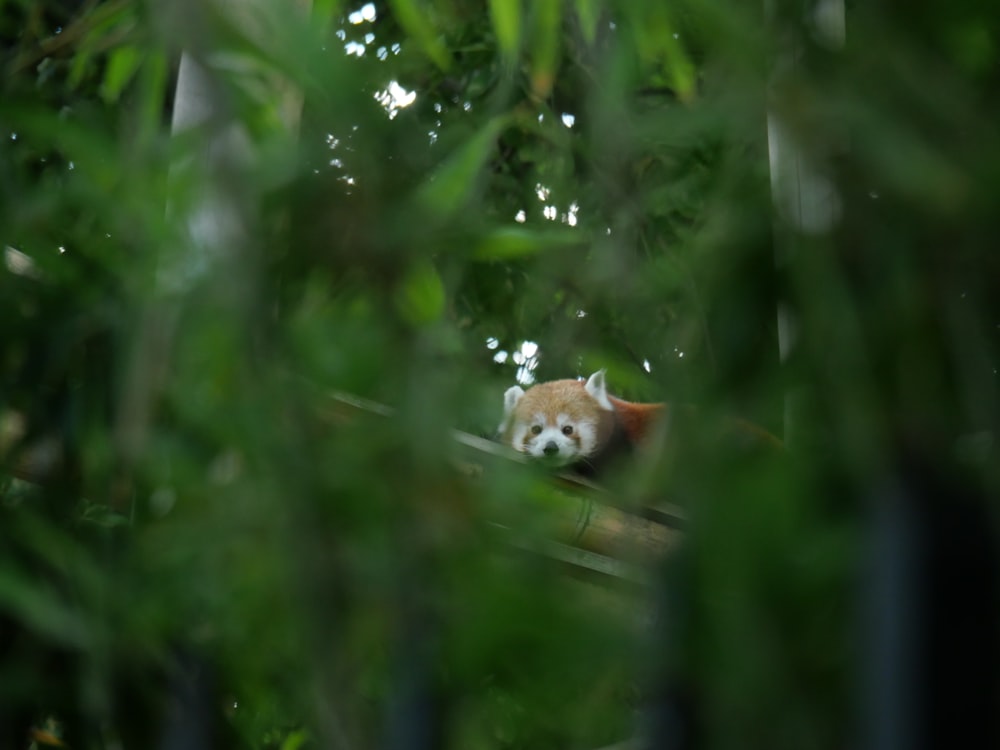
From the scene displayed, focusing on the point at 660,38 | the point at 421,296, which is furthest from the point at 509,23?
the point at 421,296

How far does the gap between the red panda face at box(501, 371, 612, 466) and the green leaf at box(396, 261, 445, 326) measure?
2782 millimetres

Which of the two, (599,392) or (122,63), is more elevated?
(122,63)

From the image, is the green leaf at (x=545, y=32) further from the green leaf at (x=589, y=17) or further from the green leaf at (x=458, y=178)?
the green leaf at (x=458, y=178)

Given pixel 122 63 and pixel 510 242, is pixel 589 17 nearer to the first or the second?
pixel 510 242

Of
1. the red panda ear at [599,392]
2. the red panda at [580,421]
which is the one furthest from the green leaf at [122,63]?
the red panda ear at [599,392]

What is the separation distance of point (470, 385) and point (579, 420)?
3.07 m

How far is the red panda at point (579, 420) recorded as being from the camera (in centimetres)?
359

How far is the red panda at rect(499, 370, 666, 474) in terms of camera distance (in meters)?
3.59

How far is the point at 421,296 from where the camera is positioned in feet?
2.58

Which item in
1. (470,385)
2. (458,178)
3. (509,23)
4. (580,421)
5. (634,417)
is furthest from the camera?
(580,421)

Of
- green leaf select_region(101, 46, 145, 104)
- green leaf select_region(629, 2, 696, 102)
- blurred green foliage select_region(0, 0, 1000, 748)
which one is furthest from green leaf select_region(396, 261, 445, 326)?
green leaf select_region(101, 46, 145, 104)

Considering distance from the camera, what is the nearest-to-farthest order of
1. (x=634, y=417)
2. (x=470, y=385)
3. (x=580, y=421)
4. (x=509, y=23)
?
(x=470, y=385), (x=509, y=23), (x=634, y=417), (x=580, y=421)

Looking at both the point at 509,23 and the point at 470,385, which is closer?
the point at 470,385

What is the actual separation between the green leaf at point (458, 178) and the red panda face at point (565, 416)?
2.73 m
